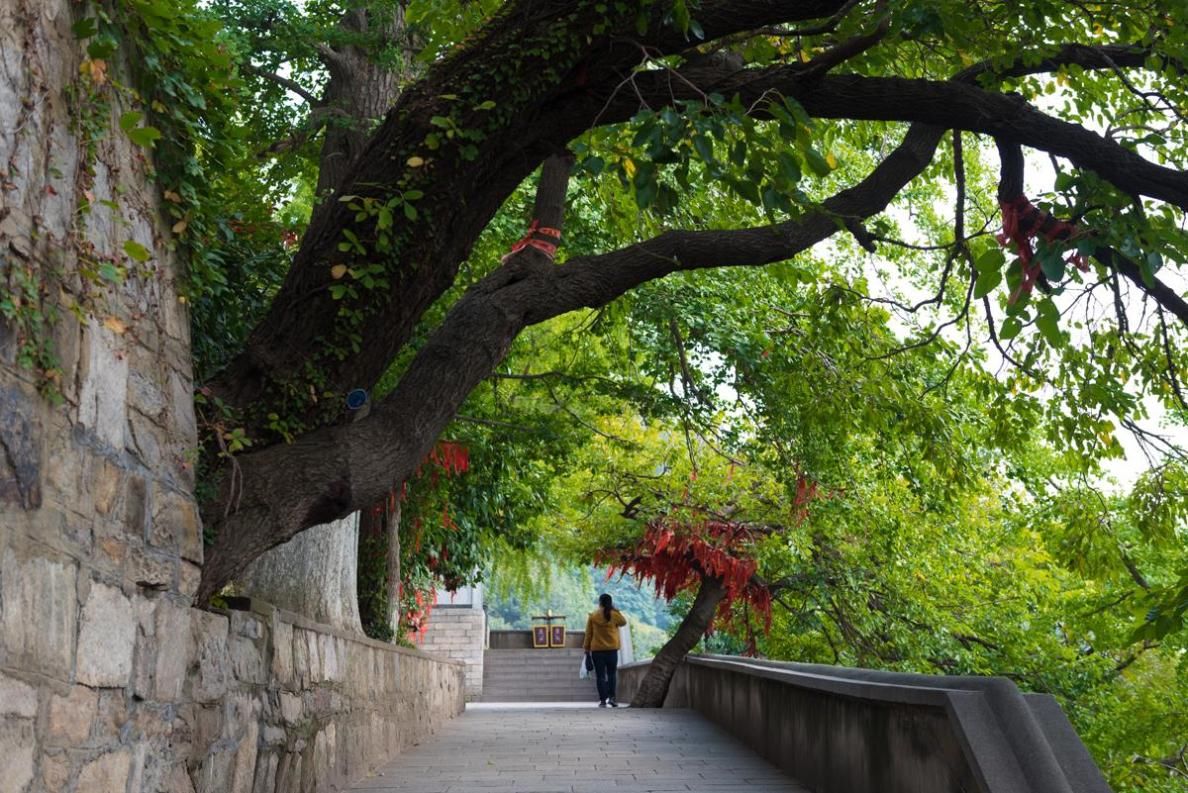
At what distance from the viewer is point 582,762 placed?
9.10 m

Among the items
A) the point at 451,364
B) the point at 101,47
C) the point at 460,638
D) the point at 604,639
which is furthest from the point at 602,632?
the point at 101,47

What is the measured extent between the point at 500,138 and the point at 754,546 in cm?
1225

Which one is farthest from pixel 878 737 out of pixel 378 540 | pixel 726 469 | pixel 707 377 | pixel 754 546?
pixel 726 469

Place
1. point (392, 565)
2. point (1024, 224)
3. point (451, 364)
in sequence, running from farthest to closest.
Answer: point (392, 565) < point (1024, 224) < point (451, 364)

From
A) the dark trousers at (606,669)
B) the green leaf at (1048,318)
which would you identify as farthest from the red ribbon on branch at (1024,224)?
the dark trousers at (606,669)

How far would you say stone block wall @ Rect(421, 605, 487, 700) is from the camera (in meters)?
28.2

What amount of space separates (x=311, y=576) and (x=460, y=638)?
68.5 ft

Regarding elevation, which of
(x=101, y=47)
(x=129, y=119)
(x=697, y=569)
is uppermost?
(x=101, y=47)

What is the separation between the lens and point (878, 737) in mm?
5445

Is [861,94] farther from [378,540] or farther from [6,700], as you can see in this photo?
[378,540]

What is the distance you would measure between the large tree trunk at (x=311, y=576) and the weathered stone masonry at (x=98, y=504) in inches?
115

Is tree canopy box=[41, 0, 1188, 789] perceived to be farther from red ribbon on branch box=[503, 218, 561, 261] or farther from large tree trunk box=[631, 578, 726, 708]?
large tree trunk box=[631, 578, 726, 708]

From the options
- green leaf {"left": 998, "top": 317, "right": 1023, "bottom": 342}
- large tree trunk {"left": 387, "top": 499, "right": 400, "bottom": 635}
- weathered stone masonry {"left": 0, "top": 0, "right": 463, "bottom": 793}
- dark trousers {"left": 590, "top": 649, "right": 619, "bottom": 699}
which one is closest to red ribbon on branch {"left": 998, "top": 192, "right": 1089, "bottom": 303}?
green leaf {"left": 998, "top": 317, "right": 1023, "bottom": 342}

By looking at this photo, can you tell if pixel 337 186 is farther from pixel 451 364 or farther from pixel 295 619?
pixel 295 619
